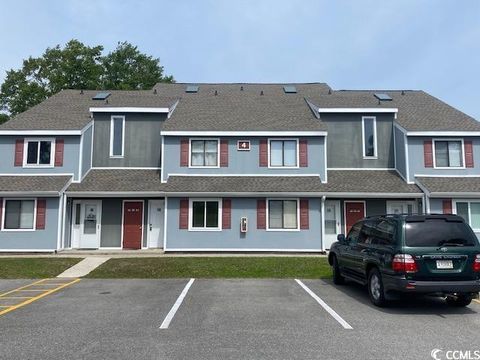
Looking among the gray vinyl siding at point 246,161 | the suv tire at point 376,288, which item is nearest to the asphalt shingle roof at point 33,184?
the gray vinyl siding at point 246,161

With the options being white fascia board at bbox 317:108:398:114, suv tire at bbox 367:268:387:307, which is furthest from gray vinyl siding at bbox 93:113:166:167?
suv tire at bbox 367:268:387:307

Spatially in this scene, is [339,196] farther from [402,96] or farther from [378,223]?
[402,96]

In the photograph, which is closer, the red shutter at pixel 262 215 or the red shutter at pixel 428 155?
the red shutter at pixel 262 215

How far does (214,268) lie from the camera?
46.0ft

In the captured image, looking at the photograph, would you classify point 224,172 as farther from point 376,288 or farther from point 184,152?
point 376,288

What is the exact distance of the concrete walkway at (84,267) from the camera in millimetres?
13336

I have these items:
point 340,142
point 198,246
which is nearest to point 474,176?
point 340,142

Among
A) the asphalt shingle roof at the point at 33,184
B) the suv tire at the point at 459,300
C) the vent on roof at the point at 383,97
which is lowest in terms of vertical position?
the suv tire at the point at 459,300

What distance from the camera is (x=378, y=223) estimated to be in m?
9.34

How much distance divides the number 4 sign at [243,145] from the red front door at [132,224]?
18.3 ft

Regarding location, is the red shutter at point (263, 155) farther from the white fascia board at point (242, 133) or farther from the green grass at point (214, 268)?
the green grass at point (214, 268)

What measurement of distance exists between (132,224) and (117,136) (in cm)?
486

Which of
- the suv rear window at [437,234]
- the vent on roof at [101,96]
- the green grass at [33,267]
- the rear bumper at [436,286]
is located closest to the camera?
the rear bumper at [436,286]

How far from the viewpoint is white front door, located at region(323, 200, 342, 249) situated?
1914 cm
